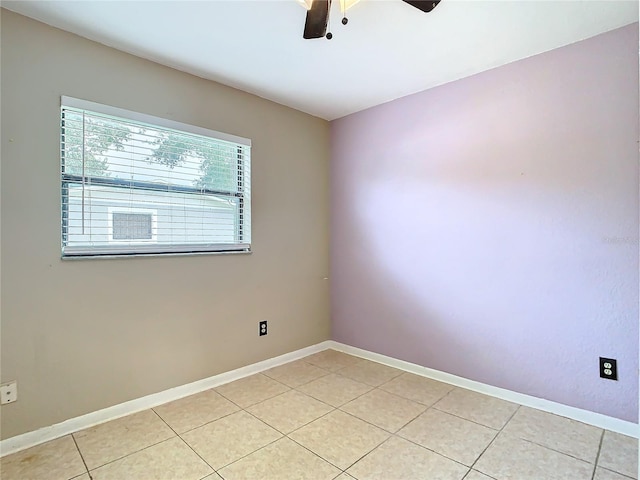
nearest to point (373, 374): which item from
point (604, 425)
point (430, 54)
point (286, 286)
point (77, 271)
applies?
point (286, 286)

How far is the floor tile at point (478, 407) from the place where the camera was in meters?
2.09

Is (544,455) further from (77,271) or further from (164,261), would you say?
(77,271)

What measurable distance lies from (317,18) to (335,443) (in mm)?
2170

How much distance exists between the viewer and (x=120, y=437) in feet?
6.25

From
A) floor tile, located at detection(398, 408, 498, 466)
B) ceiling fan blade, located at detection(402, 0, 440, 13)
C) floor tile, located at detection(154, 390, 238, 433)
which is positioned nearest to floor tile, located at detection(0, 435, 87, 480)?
floor tile, located at detection(154, 390, 238, 433)

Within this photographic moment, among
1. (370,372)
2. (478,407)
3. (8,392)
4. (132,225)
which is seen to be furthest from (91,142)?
(478,407)

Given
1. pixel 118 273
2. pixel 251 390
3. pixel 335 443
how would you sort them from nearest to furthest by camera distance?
1. pixel 335 443
2. pixel 118 273
3. pixel 251 390

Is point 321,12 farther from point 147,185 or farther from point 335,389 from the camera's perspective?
point 335,389

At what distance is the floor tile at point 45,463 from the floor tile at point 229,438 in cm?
52

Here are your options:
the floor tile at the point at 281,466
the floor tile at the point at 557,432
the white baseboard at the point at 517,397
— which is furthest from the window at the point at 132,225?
the floor tile at the point at 557,432

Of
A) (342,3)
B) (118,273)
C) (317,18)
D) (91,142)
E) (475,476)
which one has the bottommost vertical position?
(475,476)

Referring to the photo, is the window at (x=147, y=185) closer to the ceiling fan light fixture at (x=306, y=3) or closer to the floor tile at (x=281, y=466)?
the ceiling fan light fixture at (x=306, y=3)

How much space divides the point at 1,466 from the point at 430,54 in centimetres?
328

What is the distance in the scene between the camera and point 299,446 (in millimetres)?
1830
